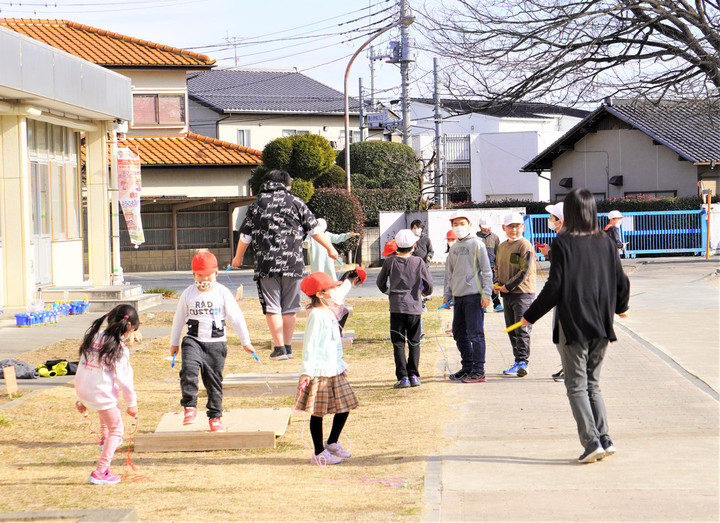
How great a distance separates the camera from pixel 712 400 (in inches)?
325

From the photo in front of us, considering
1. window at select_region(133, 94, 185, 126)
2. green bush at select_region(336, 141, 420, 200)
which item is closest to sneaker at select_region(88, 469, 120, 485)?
window at select_region(133, 94, 185, 126)

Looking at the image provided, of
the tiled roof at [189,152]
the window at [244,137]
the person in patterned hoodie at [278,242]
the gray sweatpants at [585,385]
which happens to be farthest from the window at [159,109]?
the gray sweatpants at [585,385]

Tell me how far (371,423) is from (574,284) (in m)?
2.52

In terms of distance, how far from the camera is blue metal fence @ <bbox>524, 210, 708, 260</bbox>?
112 ft

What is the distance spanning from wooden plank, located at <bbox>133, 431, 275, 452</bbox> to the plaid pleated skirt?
0.71 m

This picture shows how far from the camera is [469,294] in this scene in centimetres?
982

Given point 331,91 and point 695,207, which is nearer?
point 695,207

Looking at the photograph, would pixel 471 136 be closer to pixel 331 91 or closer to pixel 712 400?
pixel 331 91

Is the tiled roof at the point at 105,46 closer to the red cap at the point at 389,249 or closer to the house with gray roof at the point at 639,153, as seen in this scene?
the house with gray roof at the point at 639,153

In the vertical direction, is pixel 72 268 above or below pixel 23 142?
below

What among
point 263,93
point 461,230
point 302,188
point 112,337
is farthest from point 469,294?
point 263,93

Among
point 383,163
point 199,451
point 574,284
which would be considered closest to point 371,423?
point 199,451

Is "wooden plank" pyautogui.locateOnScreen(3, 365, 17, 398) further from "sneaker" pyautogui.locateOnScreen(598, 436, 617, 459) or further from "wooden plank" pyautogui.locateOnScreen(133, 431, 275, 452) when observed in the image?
"sneaker" pyautogui.locateOnScreen(598, 436, 617, 459)

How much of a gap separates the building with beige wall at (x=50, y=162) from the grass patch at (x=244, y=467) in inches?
305
